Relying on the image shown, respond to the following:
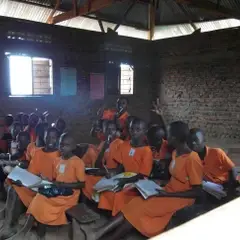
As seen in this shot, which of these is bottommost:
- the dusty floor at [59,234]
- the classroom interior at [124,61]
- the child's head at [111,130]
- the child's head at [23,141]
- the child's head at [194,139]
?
the dusty floor at [59,234]

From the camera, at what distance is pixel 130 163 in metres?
3.00

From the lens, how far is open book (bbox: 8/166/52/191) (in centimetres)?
268

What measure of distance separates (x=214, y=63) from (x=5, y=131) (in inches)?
210

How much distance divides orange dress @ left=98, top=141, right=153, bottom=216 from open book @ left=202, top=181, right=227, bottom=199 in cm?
51

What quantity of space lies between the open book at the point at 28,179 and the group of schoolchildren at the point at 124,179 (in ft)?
0.27

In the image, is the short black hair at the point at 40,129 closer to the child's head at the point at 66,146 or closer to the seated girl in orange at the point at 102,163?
the seated girl in orange at the point at 102,163

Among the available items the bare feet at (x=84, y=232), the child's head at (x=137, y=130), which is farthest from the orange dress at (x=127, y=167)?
the bare feet at (x=84, y=232)

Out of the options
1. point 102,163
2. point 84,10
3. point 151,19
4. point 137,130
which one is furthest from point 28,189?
point 151,19

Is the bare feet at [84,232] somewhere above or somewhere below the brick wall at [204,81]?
below

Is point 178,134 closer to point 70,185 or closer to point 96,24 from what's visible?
point 70,185

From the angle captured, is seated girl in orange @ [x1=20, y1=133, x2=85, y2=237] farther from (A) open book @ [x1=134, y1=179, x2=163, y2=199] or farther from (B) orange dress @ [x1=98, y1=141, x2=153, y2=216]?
(A) open book @ [x1=134, y1=179, x2=163, y2=199]

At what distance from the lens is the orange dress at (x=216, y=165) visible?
2773 mm

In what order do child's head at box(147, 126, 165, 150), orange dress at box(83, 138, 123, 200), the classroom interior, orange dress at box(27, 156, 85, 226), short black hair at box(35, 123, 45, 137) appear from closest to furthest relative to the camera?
orange dress at box(27, 156, 85, 226) → orange dress at box(83, 138, 123, 200) → child's head at box(147, 126, 165, 150) → short black hair at box(35, 123, 45, 137) → the classroom interior

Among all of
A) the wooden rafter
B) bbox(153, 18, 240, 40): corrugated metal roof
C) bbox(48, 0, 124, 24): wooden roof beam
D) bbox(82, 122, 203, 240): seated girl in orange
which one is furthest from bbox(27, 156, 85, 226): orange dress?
the wooden rafter
